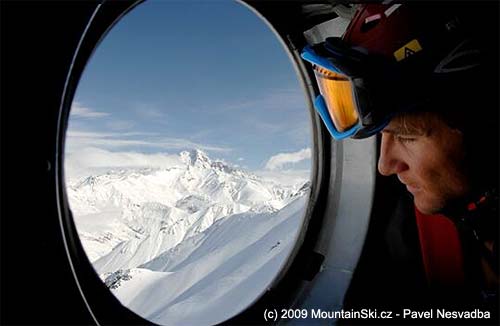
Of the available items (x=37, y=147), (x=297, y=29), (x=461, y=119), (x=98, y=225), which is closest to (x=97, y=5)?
(x=37, y=147)

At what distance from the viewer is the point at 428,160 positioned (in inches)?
47.9

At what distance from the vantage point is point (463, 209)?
1.25m

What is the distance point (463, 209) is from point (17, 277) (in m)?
1.10

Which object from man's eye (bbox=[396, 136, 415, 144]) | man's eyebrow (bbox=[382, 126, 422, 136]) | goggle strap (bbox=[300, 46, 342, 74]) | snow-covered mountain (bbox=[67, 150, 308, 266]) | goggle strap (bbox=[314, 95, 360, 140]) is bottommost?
snow-covered mountain (bbox=[67, 150, 308, 266])

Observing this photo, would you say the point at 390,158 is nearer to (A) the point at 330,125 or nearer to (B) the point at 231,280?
(A) the point at 330,125

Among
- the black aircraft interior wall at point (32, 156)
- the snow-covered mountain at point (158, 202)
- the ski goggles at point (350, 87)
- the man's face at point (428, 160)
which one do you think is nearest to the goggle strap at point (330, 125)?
the ski goggles at point (350, 87)

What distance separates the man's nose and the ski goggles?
0.12 metres

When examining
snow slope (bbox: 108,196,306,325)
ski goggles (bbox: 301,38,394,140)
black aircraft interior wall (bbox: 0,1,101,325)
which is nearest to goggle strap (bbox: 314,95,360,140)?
ski goggles (bbox: 301,38,394,140)

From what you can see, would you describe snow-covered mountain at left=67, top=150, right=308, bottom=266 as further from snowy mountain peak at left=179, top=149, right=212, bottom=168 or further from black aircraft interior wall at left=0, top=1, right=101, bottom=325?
black aircraft interior wall at left=0, top=1, right=101, bottom=325

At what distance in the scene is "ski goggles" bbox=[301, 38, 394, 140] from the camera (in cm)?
108

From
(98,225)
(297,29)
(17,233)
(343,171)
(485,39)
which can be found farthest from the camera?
(98,225)

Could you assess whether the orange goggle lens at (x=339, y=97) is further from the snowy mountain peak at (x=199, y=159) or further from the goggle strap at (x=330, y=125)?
the snowy mountain peak at (x=199, y=159)

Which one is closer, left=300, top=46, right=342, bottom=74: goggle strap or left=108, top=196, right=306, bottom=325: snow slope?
left=300, top=46, right=342, bottom=74: goggle strap

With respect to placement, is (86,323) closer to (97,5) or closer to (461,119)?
(97,5)
